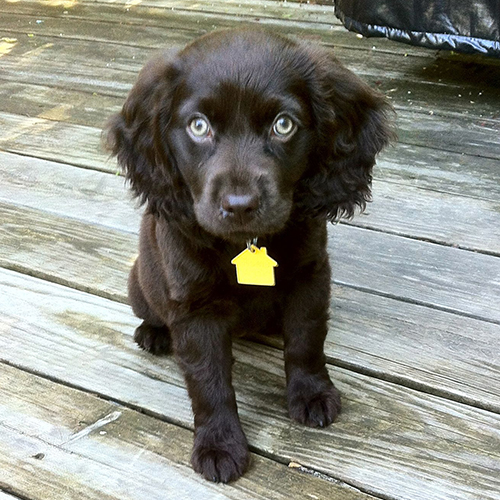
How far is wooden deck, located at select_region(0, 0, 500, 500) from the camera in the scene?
1785 millimetres

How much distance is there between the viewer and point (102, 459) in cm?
183

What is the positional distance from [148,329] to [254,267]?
593 mm

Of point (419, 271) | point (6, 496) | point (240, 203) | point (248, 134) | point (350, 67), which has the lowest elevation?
point (6, 496)

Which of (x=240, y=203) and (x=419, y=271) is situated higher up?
(x=240, y=203)

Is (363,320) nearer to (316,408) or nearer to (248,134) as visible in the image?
(316,408)

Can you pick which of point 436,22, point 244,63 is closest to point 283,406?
point 244,63

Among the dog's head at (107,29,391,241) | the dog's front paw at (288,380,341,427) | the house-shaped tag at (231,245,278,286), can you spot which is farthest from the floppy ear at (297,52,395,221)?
the dog's front paw at (288,380,341,427)

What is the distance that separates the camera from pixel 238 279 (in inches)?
69.0

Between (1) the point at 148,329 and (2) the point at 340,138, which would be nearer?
(2) the point at 340,138

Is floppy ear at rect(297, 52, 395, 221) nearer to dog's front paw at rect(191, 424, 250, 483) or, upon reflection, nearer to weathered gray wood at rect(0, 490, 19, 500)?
dog's front paw at rect(191, 424, 250, 483)

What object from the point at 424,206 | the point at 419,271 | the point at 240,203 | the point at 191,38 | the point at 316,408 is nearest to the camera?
the point at 240,203

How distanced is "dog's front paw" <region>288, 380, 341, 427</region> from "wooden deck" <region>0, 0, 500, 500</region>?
0.11 feet

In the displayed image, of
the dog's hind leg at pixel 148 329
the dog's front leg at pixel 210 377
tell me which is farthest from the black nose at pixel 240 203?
the dog's hind leg at pixel 148 329

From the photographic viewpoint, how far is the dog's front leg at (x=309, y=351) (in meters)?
1.91
